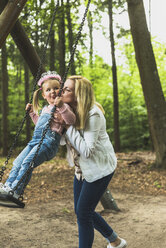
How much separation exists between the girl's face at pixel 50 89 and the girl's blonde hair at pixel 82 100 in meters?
0.50

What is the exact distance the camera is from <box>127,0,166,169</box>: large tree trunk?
7926mm

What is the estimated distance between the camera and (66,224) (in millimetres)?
4625

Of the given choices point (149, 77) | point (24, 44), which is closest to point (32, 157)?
point (24, 44)

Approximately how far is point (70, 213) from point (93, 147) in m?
3.19

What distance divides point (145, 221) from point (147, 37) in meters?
5.27

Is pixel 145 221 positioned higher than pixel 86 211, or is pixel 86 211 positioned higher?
pixel 86 211

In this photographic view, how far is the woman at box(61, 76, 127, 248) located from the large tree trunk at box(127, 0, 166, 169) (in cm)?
558

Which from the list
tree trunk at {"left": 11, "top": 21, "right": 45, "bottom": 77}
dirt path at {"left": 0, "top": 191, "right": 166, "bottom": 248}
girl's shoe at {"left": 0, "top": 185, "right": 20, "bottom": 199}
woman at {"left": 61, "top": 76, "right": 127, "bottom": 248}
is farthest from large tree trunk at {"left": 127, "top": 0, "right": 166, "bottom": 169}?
girl's shoe at {"left": 0, "top": 185, "right": 20, "bottom": 199}

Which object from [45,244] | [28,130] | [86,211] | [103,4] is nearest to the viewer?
[86,211]

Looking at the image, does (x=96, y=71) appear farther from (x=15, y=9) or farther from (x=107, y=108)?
(x=15, y=9)

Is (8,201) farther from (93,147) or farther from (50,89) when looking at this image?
(50,89)

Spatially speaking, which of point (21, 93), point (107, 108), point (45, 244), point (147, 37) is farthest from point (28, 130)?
point (45, 244)

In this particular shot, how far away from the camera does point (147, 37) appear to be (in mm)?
8039

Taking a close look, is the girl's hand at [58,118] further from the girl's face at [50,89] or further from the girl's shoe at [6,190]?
the girl's shoe at [6,190]
